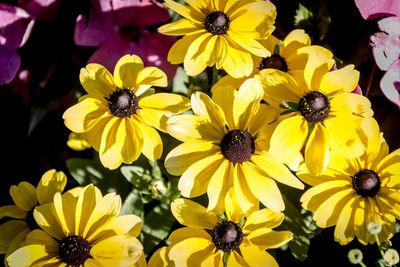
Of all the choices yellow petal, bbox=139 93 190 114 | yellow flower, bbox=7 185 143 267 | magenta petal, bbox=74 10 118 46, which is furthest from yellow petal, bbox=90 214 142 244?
magenta petal, bbox=74 10 118 46

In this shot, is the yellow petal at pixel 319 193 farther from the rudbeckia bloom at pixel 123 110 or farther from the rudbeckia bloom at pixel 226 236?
the rudbeckia bloom at pixel 123 110

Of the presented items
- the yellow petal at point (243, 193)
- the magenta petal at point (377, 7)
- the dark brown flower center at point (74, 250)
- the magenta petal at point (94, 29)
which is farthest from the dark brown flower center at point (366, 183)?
the magenta petal at point (94, 29)

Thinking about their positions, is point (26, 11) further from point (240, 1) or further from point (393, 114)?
point (393, 114)

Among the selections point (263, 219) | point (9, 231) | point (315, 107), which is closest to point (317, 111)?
point (315, 107)

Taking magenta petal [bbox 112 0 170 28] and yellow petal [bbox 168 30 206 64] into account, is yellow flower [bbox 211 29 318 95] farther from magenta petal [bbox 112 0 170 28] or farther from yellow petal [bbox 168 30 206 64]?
magenta petal [bbox 112 0 170 28]

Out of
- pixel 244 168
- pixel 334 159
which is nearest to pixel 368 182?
pixel 334 159
